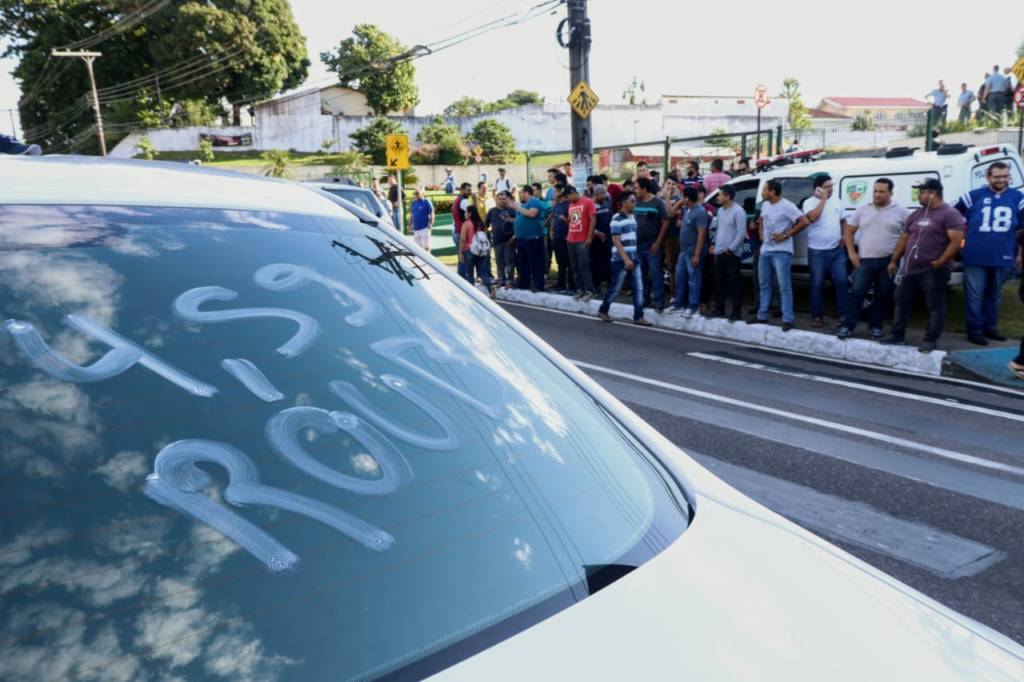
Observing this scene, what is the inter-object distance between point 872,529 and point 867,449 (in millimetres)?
1531

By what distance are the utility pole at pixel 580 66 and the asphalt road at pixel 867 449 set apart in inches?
293

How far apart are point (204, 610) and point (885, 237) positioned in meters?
9.28

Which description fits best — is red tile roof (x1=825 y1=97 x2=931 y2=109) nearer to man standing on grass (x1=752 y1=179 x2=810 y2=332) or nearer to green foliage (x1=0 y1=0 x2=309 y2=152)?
green foliage (x1=0 y1=0 x2=309 y2=152)

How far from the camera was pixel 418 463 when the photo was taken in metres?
1.46

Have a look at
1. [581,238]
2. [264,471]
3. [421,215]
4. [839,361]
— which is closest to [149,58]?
[421,215]

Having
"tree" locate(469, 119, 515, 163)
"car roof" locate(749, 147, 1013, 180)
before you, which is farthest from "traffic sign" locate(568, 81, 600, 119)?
"tree" locate(469, 119, 515, 163)

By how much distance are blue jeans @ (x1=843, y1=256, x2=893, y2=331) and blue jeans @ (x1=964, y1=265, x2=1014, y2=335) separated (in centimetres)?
83

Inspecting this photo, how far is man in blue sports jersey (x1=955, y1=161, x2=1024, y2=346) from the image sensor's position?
8.61 meters

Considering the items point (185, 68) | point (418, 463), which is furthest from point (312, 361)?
point (185, 68)

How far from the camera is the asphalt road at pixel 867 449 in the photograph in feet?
13.2

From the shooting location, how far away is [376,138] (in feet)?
162

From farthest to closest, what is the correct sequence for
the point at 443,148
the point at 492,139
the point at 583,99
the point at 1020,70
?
the point at 492,139, the point at 443,148, the point at 583,99, the point at 1020,70

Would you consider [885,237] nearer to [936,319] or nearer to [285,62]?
[936,319]

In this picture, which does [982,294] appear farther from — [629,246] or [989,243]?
[629,246]
